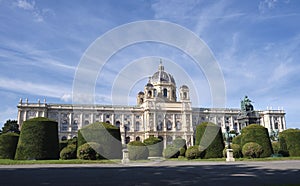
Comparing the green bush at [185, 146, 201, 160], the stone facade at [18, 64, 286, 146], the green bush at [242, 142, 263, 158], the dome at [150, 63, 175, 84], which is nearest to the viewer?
the green bush at [242, 142, 263, 158]

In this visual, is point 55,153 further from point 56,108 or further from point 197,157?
point 56,108

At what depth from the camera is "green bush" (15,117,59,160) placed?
61.9 ft

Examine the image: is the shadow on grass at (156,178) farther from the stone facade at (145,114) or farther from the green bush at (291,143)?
the stone facade at (145,114)

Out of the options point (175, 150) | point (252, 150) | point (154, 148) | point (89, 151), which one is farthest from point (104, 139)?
point (154, 148)

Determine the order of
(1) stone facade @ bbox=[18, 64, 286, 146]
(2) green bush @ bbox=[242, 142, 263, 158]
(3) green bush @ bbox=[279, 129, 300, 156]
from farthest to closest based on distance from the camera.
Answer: (1) stone facade @ bbox=[18, 64, 286, 146] → (3) green bush @ bbox=[279, 129, 300, 156] → (2) green bush @ bbox=[242, 142, 263, 158]

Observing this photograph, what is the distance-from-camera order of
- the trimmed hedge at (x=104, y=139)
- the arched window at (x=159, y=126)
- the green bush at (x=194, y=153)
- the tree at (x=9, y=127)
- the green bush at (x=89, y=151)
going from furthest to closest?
1. the arched window at (x=159, y=126)
2. the tree at (x=9, y=127)
3. the green bush at (x=194, y=153)
4. the trimmed hedge at (x=104, y=139)
5. the green bush at (x=89, y=151)

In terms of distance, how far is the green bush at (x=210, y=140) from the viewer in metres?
21.4

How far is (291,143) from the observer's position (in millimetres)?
22703

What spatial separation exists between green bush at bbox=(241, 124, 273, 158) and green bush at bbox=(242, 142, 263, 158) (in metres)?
1.26

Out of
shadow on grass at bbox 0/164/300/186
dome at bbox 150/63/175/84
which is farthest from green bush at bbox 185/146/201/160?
→ dome at bbox 150/63/175/84

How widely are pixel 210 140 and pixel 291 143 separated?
721 cm

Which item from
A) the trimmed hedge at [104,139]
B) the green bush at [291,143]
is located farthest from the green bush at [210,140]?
the trimmed hedge at [104,139]

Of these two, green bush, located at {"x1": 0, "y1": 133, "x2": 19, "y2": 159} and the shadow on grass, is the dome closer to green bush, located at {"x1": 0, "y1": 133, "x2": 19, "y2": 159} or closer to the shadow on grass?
green bush, located at {"x1": 0, "y1": 133, "x2": 19, "y2": 159}

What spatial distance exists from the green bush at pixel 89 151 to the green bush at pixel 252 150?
11.1m
